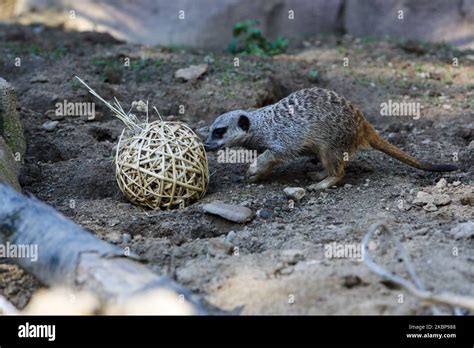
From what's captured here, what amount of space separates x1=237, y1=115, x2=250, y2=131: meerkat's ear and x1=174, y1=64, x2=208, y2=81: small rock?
1.38 m

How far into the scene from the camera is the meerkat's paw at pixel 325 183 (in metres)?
4.37

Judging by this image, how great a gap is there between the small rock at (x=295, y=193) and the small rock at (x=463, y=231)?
927 millimetres

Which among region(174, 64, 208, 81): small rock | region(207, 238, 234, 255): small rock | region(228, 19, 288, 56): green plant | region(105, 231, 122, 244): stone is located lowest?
region(105, 231, 122, 244): stone

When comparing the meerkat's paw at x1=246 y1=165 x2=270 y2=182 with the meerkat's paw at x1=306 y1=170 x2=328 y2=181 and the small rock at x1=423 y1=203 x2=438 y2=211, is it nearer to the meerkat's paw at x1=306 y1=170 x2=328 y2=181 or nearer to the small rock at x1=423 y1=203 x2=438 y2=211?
the meerkat's paw at x1=306 y1=170 x2=328 y2=181

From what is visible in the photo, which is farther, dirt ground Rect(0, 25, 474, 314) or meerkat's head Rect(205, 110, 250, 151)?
meerkat's head Rect(205, 110, 250, 151)

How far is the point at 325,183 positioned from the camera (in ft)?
14.4

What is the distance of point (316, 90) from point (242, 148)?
0.69 m

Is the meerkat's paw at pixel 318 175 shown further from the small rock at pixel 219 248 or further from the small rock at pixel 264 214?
the small rock at pixel 219 248

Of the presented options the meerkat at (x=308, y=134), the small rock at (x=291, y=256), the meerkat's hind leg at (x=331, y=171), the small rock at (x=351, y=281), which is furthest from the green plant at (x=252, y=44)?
the small rock at (x=351, y=281)

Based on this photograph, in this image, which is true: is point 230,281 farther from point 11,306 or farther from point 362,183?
point 362,183

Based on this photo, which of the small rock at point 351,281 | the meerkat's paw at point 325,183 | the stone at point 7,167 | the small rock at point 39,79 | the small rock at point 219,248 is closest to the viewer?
the small rock at point 351,281

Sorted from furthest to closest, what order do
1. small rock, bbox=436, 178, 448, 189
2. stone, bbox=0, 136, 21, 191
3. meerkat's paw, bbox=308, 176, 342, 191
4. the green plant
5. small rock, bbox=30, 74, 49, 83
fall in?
the green plant, small rock, bbox=30, 74, 49, 83, meerkat's paw, bbox=308, 176, 342, 191, small rock, bbox=436, 178, 448, 189, stone, bbox=0, 136, 21, 191

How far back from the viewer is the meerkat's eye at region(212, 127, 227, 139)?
14.9 ft

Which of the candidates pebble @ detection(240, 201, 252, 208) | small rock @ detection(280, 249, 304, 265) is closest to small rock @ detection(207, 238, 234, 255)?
small rock @ detection(280, 249, 304, 265)
